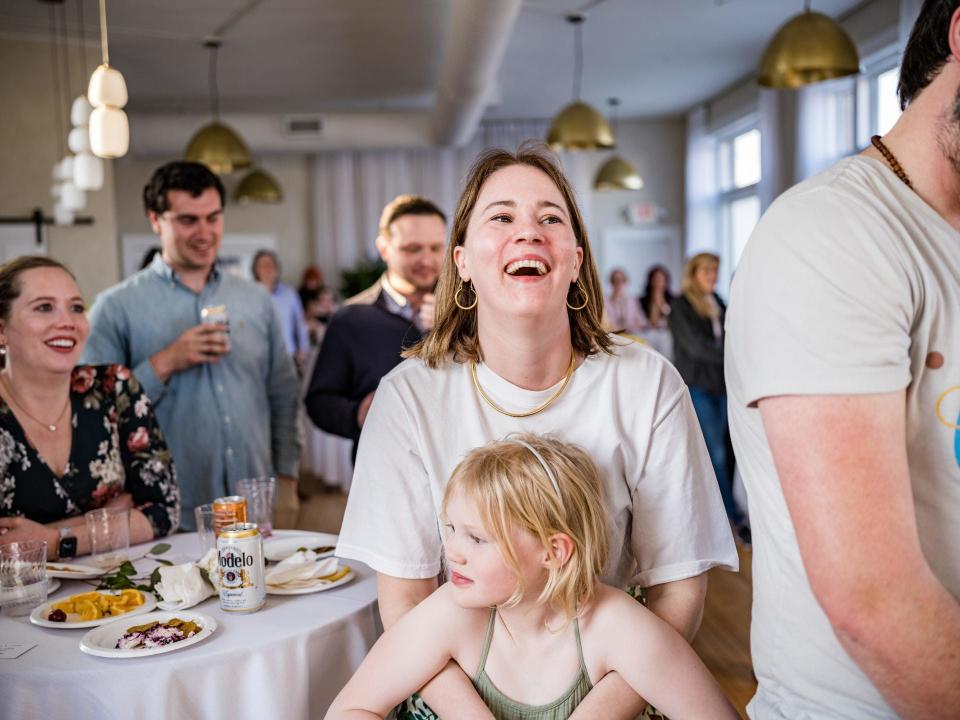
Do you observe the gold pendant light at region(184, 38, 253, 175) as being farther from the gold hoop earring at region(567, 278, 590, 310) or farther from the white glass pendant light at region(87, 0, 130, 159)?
the gold hoop earring at region(567, 278, 590, 310)

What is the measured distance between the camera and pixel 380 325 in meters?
3.07

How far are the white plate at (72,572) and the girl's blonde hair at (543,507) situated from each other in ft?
3.45

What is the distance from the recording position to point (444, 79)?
707 cm

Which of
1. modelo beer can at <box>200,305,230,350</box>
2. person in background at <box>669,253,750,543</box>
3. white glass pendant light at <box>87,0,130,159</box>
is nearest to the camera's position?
modelo beer can at <box>200,305,230,350</box>

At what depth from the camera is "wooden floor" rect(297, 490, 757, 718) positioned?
3137 mm

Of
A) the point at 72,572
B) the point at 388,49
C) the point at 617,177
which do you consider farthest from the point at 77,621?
the point at 617,177

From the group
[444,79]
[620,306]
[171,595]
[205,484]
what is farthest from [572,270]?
[620,306]

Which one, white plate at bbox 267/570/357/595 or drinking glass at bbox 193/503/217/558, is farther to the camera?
drinking glass at bbox 193/503/217/558

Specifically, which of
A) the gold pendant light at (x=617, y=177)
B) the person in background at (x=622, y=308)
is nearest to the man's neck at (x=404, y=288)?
the person in background at (x=622, y=308)

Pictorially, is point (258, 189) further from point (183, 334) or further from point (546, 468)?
point (546, 468)

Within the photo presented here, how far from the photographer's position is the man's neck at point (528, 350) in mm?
1547

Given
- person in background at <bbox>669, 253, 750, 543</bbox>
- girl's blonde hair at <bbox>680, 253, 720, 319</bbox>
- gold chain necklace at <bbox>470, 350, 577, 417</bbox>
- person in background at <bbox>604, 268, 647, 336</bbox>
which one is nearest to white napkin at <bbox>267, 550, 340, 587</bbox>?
gold chain necklace at <bbox>470, 350, 577, 417</bbox>

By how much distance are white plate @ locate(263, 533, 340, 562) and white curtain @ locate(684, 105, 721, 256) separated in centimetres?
874

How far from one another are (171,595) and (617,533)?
0.93 metres
